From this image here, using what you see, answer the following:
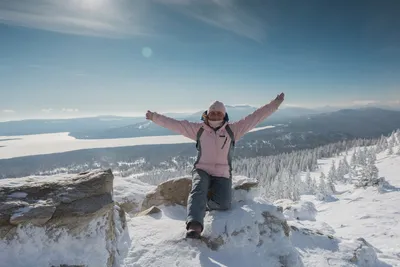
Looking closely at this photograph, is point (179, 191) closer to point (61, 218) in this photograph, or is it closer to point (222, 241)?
point (222, 241)

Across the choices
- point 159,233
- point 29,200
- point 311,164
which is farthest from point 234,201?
point 311,164

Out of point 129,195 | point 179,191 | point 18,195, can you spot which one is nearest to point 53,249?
point 18,195

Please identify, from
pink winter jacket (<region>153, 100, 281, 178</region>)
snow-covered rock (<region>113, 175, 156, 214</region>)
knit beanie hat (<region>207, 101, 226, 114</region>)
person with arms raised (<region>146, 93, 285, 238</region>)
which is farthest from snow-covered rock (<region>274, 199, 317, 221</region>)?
knit beanie hat (<region>207, 101, 226, 114</region>)

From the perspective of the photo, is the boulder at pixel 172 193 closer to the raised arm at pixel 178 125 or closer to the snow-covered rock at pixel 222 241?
the snow-covered rock at pixel 222 241

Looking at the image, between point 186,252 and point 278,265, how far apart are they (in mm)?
2314

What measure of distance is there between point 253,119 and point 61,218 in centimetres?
552

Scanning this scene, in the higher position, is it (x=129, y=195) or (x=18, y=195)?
(x=18, y=195)

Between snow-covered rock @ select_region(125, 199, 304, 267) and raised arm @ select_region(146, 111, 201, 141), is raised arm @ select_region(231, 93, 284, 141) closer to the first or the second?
raised arm @ select_region(146, 111, 201, 141)

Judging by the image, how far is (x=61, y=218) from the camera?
4777 millimetres

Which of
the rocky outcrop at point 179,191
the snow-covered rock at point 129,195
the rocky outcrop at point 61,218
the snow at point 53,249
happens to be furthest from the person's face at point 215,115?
the snow-covered rock at point 129,195

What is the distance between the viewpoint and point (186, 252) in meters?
5.54

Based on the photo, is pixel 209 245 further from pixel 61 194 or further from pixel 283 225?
pixel 61 194

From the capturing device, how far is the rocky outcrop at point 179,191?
7.96 metres

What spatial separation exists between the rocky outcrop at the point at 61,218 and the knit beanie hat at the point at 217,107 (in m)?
3.25
